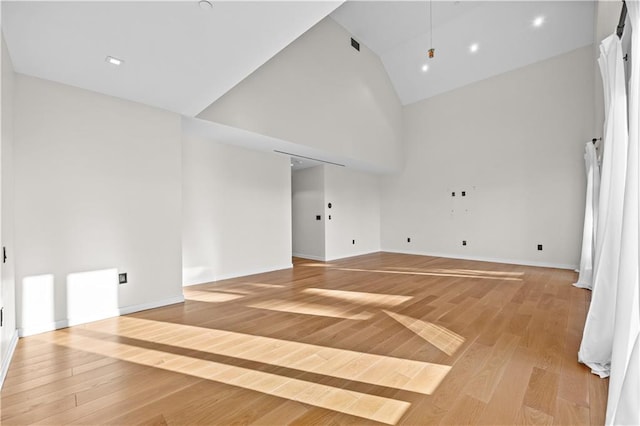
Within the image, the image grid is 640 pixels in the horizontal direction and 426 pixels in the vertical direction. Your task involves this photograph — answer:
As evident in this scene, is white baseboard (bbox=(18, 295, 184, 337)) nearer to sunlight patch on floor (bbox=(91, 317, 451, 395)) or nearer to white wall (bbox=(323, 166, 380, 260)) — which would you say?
sunlight patch on floor (bbox=(91, 317, 451, 395))

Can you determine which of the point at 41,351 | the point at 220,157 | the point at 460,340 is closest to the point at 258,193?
the point at 220,157

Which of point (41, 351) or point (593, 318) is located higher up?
point (593, 318)

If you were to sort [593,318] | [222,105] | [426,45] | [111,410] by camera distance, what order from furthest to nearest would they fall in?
[426,45]
[222,105]
[593,318]
[111,410]

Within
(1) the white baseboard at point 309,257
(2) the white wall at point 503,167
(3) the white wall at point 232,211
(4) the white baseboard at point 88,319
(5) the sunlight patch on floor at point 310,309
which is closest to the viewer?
(4) the white baseboard at point 88,319

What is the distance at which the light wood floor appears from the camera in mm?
1567

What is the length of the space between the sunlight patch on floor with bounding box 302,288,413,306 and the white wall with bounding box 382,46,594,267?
414 cm

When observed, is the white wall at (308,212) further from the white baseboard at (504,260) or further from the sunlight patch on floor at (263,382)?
the sunlight patch on floor at (263,382)

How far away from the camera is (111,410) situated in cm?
160

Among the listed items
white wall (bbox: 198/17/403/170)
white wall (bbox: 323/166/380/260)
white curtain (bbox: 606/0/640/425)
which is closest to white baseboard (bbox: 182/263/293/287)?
white wall (bbox: 323/166/380/260)

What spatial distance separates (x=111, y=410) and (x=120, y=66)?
8.80ft

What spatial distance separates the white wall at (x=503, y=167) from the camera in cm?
570

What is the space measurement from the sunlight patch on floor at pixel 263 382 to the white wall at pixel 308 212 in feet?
16.1

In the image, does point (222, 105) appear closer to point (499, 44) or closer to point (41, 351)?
point (41, 351)

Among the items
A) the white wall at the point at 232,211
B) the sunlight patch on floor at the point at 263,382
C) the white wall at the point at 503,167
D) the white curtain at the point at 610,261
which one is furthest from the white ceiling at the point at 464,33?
the sunlight patch on floor at the point at 263,382
